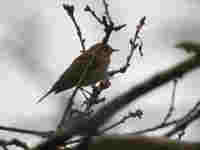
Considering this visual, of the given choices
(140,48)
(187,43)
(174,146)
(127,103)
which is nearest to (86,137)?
(174,146)

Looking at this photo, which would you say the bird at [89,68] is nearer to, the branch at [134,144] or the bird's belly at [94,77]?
the bird's belly at [94,77]

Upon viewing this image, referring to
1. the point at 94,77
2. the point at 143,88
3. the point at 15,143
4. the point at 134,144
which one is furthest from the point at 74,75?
the point at 134,144

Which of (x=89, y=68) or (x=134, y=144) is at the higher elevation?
(x=89, y=68)

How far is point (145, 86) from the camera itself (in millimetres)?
3637

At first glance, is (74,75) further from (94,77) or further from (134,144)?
(134,144)

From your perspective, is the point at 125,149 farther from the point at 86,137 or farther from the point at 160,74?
the point at 160,74

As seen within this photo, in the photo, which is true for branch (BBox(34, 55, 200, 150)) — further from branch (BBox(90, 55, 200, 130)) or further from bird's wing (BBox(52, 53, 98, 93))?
bird's wing (BBox(52, 53, 98, 93))

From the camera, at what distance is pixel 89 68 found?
10.5ft

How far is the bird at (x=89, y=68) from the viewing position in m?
3.44

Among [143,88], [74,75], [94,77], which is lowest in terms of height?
[143,88]

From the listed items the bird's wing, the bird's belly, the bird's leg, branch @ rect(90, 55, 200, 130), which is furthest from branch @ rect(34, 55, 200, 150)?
the bird's wing

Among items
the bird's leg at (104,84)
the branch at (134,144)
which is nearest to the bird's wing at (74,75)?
the bird's leg at (104,84)

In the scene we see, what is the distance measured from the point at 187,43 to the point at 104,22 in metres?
0.72

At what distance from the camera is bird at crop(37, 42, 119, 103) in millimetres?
3440
